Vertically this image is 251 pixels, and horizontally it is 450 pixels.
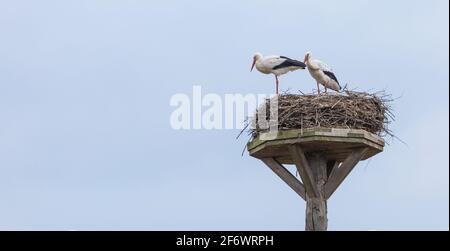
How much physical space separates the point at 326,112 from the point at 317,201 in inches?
41.3

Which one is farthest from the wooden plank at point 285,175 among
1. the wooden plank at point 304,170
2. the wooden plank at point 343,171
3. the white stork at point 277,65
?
the white stork at point 277,65

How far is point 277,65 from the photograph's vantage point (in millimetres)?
12898

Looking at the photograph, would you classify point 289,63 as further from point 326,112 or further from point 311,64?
point 326,112

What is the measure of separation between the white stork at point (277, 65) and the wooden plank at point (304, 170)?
253 cm

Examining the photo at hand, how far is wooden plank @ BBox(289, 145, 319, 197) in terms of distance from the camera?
34.3 ft

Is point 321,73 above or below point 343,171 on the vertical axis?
above

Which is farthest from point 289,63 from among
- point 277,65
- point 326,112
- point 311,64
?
point 326,112

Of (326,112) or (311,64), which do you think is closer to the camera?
(326,112)

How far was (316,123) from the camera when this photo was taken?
10461 mm

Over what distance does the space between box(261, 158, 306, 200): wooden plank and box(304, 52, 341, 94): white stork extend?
2212mm

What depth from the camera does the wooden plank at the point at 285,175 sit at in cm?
1083

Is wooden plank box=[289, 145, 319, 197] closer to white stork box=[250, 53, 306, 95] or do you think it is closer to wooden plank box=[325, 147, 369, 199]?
wooden plank box=[325, 147, 369, 199]

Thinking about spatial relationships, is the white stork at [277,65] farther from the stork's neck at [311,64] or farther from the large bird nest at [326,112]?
the large bird nest at [326,112]
